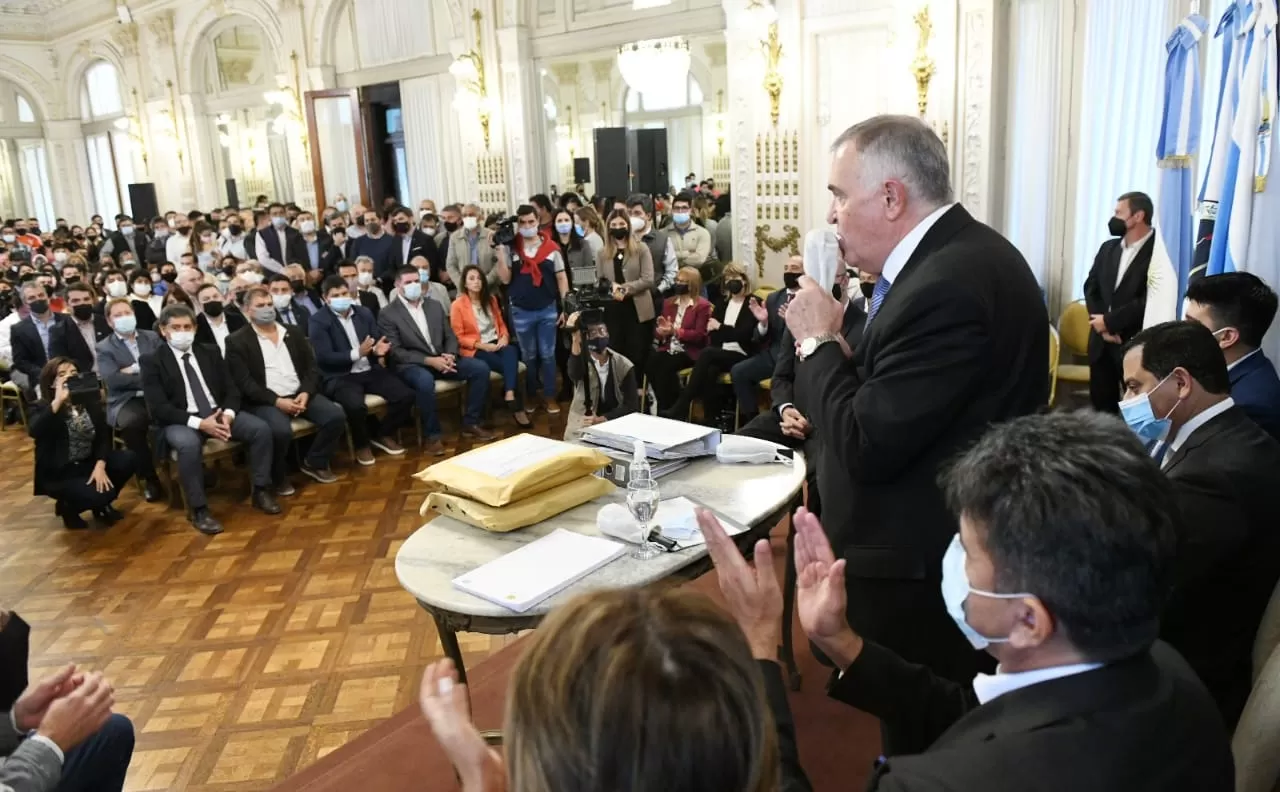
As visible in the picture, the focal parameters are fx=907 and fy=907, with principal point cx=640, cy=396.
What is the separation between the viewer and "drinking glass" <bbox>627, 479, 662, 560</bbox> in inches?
85.0

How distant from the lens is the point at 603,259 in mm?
6695

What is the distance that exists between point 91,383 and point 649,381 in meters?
3.19

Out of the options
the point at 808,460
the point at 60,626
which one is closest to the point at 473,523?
the point at 808,460

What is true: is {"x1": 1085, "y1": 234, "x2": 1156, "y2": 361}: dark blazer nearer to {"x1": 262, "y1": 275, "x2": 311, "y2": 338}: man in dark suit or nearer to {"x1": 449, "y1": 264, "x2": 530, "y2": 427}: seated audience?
{"x1": 449, "y1": 264, "x2": 530, "y2": 427}: seated audience

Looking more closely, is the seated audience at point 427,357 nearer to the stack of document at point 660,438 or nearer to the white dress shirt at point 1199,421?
the stack of document at point 660,438

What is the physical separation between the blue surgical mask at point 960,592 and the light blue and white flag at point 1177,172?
262 cm

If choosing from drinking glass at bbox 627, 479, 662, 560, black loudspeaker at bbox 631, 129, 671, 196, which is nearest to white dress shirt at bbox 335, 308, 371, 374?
drinking glass at bbox 627, 479, 662, 560

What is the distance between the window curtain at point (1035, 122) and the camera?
561 centimetres

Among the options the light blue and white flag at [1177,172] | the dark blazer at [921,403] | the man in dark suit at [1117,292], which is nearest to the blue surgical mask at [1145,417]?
the dark blazer at [921,403]

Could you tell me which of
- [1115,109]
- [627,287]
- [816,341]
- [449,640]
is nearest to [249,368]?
[627,287]

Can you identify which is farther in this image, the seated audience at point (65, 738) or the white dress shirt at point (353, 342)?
the white dress shirt at point (353, 342)

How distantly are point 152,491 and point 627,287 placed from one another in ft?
10.6

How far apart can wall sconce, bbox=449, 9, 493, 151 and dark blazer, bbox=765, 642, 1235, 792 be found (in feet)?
28.9

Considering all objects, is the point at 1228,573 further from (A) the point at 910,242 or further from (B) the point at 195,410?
(B) the point at 195,410
